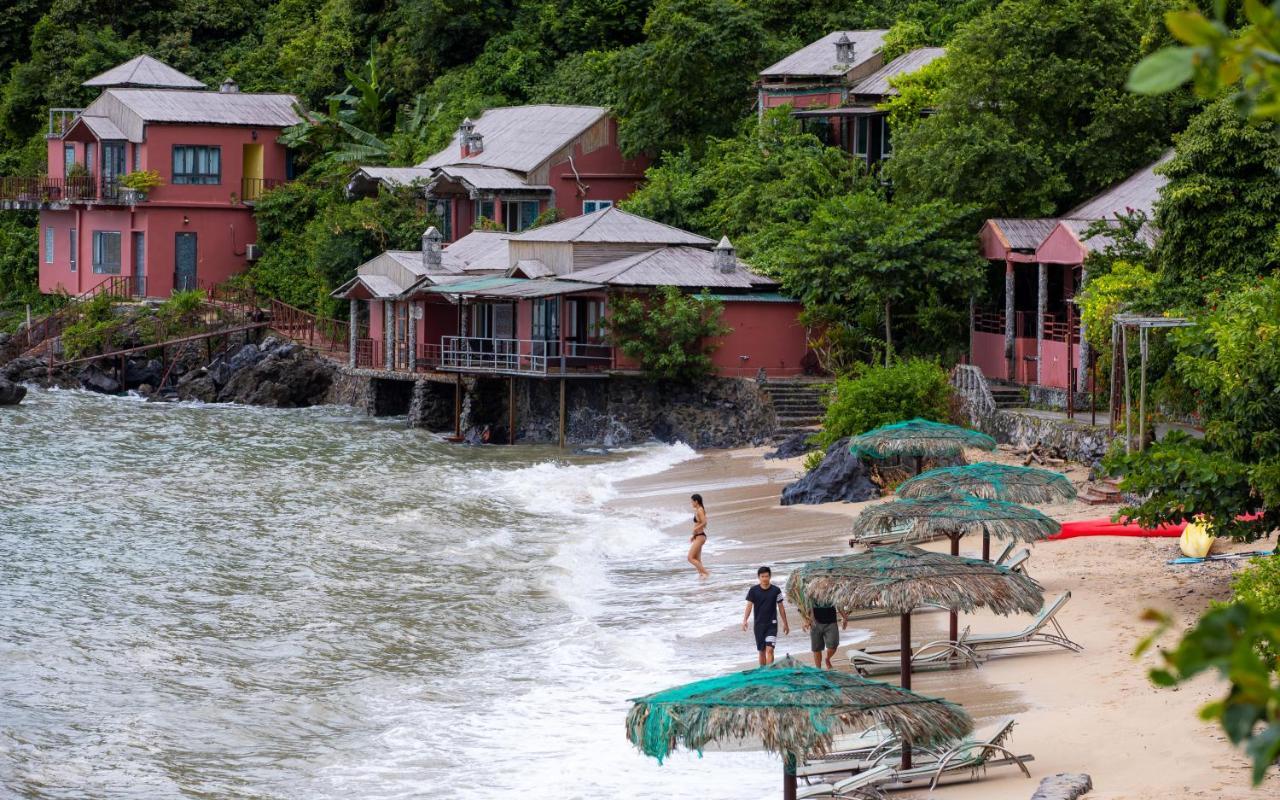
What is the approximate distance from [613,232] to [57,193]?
1012 inches

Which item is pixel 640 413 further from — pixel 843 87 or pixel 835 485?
pixel 843 87

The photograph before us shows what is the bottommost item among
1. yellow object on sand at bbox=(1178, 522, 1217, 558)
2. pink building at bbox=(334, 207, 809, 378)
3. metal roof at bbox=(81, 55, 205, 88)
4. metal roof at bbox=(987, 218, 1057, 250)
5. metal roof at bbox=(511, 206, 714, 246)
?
yellow object on sand at bbox=(1178, 522, 1217, 558)

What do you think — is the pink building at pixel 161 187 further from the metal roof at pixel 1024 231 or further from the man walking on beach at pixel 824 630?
the man walking on beach at pixel 824 630

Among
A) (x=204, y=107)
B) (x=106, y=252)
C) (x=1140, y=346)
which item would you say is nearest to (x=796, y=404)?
(x=1140, y=346)

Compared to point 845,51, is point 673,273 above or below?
below

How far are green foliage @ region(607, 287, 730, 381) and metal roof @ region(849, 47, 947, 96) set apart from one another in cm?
947

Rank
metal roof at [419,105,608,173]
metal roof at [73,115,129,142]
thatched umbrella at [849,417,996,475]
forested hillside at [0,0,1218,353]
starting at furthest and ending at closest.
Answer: metal roof at [73,115,129,142], metal roof at [419,105,608,173], forested hillside at [0,0,1218,353], thatched umbrella at [849,417,996,475]

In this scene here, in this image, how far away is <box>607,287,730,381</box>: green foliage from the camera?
3875 centimetres

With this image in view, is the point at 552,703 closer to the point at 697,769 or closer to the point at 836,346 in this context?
the point at 697,769

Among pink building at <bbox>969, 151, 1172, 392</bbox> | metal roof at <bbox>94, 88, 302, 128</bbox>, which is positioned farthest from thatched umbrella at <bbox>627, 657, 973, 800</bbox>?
metal roof at <bbox>94, 88, 302, 128</bbox>

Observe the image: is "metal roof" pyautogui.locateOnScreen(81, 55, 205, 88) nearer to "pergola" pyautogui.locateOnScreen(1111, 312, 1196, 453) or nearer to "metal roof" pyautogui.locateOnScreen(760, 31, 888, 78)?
"metal roof" pyautogui.locateOnScreen(760, 31, 888, 78)

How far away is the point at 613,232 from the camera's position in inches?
1670

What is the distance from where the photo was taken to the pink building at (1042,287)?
32.8 m

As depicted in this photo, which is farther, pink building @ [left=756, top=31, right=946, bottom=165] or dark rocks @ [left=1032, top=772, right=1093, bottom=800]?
pink building @ [left=756, top=31, right=946, bottom=165]
